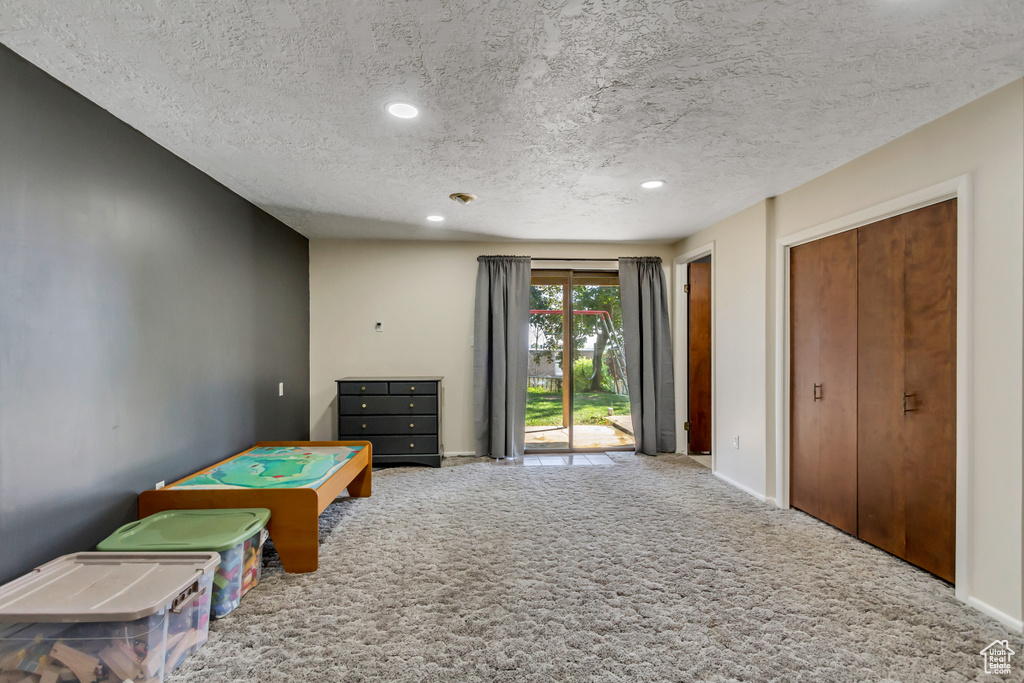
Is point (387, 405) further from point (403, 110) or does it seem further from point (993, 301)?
point (993, 301)

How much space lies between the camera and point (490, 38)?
164cm

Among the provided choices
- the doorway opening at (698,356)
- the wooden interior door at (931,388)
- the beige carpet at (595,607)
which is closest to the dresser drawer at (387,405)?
the beige carpet at (595,607)

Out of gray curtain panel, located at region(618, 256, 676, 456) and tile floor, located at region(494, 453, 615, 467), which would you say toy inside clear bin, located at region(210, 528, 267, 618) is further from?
gray curtain panel, located at region(618, 256, 676, 456)

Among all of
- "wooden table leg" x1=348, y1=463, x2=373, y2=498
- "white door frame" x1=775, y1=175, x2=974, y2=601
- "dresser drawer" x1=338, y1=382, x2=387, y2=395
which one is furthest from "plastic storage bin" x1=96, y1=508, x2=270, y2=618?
"white door frame" x1=775, y1=175, x2=974, y2=601

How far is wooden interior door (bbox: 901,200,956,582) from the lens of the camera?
2.25m

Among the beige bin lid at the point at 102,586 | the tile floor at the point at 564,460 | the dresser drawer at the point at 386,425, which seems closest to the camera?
the beige bin lid at the point at 102,586

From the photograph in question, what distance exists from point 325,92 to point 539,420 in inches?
160

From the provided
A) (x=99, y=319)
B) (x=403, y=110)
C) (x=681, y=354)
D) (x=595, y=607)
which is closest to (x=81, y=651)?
(x=99, y=319)

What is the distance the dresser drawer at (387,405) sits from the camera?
444 centimetres

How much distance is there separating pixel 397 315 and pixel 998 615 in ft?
15.5

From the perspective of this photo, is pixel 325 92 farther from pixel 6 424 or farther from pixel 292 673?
A: pixel 292 673

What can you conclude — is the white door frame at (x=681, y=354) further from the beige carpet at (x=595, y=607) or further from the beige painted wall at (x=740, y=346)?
the beige carpet at (x=595, y=607)

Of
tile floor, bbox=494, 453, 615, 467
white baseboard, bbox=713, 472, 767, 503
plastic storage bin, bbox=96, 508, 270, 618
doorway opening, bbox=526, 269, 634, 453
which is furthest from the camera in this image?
doorway opening, bbox=526, 269, 634, 453

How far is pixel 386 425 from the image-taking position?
4469mm
